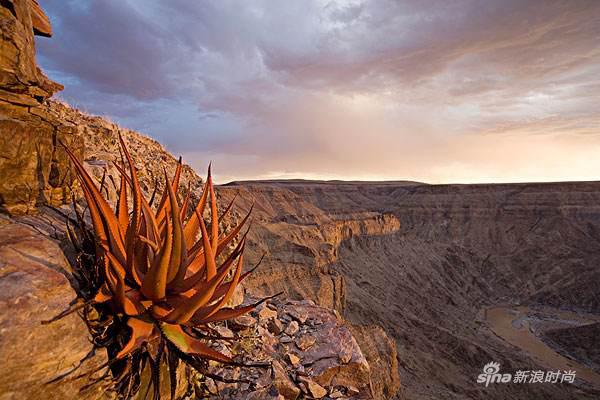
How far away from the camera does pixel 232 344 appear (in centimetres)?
395

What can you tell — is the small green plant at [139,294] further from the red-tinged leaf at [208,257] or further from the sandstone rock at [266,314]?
the sandstone rock at [266,314]

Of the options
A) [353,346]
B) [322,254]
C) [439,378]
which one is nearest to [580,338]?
[439,378]

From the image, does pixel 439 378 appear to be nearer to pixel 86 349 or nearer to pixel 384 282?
pixel 384 282

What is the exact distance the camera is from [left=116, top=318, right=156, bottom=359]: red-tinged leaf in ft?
Result: 6.95

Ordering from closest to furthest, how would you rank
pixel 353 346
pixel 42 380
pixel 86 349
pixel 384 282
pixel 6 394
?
pixel 6 394
pixel 42 380
pixel 86 349
pixel 353 346
pixel 384 282

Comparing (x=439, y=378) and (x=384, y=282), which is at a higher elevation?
(x=384, y=282)

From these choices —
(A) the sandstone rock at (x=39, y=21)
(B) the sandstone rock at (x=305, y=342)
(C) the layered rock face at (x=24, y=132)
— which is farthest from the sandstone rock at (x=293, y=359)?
(A) the sandstone rock at (x=39, y=21)

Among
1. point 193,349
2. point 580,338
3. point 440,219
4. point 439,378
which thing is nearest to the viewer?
point 193,349

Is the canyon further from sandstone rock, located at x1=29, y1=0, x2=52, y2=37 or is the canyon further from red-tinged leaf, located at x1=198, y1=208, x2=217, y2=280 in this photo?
red-tinged leaf, located at x1=198, y1=208, x2=217, y2=280

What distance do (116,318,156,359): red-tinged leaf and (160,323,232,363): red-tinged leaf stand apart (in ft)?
0.27

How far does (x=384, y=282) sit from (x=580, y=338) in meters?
17.9

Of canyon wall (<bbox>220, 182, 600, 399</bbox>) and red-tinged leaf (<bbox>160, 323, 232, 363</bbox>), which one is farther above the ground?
red-tinged leaf (<bbox>160, 323, 232, 363</bbox>)

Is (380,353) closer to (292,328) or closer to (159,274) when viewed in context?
(292,328)

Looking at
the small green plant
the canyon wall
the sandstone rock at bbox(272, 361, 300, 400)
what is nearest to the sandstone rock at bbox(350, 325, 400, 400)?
the canyon wall
